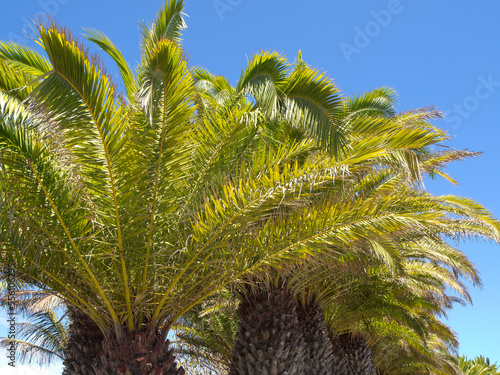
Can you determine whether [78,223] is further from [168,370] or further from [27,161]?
[168,370]

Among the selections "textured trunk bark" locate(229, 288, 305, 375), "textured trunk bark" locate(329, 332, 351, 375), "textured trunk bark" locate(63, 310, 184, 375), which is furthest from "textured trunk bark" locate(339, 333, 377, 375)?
"textured trunk bark" locate(63, 310, 184, 375)

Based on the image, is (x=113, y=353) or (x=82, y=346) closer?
(x=113, y=353)

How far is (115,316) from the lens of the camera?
20.0 ft

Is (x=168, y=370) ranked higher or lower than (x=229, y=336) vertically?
lower

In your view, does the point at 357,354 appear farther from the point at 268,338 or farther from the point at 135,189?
the point at 135,189

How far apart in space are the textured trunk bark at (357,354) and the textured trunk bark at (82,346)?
29.0 feet

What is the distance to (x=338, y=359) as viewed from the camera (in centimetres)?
1245

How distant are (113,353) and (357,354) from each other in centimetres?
951

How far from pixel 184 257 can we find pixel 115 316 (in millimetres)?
1176

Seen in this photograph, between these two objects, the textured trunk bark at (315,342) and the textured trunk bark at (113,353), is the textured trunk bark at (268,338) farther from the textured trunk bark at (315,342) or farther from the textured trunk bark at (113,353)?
the textured trunk bark at (113,353)

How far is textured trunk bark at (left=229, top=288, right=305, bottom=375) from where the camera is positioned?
7.82m

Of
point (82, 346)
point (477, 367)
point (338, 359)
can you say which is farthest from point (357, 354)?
point (477, 367)

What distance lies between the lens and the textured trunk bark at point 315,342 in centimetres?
971

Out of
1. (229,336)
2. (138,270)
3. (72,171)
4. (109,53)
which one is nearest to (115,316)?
(138,270)
